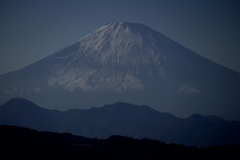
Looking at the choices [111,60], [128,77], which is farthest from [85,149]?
[111,60]

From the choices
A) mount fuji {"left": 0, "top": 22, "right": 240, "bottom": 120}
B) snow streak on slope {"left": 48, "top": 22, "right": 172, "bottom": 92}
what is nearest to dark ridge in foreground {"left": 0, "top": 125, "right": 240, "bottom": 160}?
mount fuji {"left": 0, "top": 22, "right": 240, "bottom": 120}

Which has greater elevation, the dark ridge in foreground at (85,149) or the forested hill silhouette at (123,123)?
the forested hill silhouette at (123,123)

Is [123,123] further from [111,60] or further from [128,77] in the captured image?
[111,60]

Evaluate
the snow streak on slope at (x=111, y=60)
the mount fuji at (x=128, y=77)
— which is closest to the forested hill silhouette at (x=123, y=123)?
the mount fuji at (x=128, y=77)

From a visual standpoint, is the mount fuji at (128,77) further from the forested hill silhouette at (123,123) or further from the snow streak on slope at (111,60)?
the forested hill silhouette at (123,123)

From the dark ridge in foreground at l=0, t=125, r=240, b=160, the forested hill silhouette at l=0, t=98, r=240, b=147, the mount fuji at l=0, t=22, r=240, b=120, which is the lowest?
the dark ridge in foreground at l=0, t=125, r=240, b=160

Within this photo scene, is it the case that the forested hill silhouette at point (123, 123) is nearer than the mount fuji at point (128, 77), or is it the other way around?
the forested hill silhouette at point (123, 123)

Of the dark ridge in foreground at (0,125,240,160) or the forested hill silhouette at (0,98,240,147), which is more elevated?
the forested hill silhouette at (0,98,240,147)

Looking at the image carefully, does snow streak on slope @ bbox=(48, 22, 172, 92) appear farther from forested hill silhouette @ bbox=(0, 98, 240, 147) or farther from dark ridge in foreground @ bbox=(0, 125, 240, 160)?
dark ridge in foreground @ bbox=(0, 125, 240, 160)
